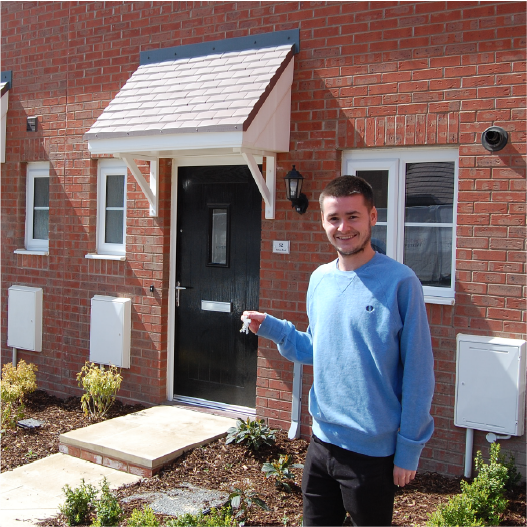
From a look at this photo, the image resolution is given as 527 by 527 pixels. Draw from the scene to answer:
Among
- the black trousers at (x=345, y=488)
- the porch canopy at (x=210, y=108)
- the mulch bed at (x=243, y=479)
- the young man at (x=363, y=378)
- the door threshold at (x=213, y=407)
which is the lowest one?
the mulch bed at (x=243, y=479)

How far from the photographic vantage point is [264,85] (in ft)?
17.5

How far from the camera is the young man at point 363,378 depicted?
2541 mm

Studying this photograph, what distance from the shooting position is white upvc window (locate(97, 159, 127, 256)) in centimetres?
708

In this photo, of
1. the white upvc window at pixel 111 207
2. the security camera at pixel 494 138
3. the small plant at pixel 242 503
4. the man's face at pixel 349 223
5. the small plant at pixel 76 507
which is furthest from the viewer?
the white upvc window at pixel 111 207

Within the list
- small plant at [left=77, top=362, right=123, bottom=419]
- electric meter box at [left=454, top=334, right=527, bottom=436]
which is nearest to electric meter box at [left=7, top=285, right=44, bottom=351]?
small plant at [left=77, top=362, right=123, bottom=419]

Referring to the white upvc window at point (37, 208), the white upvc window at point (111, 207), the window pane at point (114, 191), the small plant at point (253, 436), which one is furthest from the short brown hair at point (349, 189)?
the white upvc window at point (37, 208)

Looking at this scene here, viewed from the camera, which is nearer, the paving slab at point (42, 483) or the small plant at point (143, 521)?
the small plant at point (143, 521)

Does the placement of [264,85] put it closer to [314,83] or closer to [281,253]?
[314,83]

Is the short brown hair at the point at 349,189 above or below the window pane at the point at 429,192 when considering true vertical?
below

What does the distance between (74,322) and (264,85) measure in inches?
146

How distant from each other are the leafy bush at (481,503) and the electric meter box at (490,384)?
0.31m

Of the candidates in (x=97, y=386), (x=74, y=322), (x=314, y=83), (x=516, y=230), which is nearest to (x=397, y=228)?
(x=516, y=230)

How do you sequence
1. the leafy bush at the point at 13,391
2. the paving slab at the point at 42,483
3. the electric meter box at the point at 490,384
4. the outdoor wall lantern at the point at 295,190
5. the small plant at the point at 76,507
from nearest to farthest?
the small plant at the point at 76,507
the paving slab at the point at 42,483
the electric meter box at the point at 490,384
the outdoor wall lantern at the point at 295,190
the leafy bush at the point at 13,391

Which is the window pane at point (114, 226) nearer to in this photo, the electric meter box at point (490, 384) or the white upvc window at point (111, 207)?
the white upvc window at point (111, 207)
